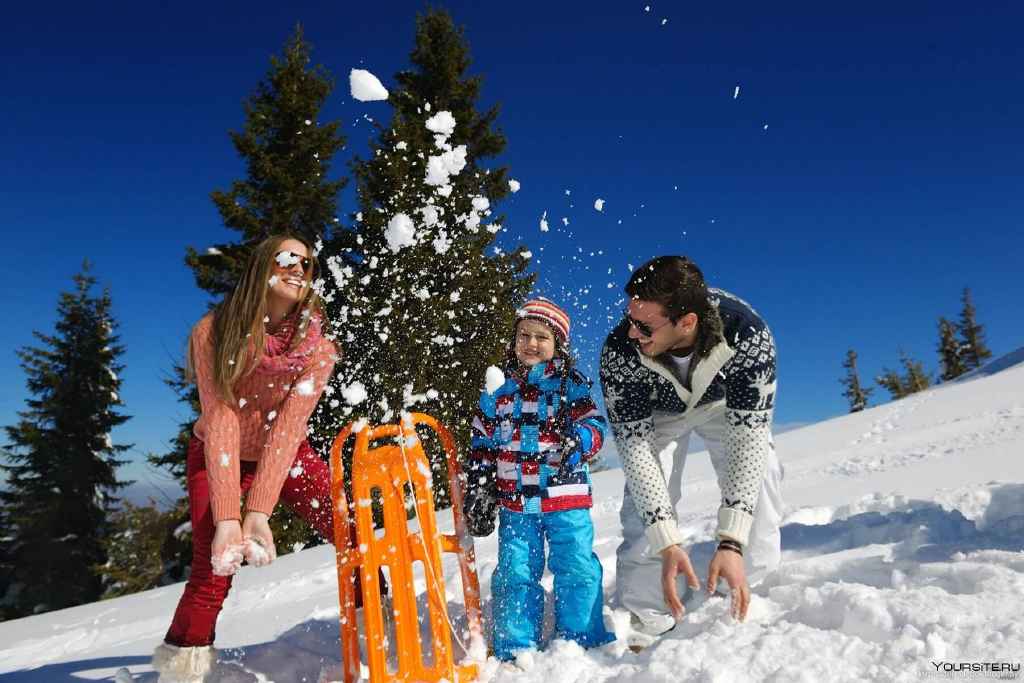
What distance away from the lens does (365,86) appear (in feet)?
11.3

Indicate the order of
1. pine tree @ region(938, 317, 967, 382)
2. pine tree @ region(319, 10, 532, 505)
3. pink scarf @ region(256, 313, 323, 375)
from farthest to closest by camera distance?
pine tree @ region(938, 317, 967, 382), pine tree @ region(319, 10, 532, 505), pink scarf @ region(256, 313, 323, 375)

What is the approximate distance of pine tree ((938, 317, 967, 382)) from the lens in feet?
138

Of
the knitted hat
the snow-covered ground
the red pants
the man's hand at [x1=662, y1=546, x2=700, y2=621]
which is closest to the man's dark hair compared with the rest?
the knitted hat

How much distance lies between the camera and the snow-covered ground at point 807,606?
6.92ft

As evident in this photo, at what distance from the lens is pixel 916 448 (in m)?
8.01

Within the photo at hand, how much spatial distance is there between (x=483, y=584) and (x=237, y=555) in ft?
7.05

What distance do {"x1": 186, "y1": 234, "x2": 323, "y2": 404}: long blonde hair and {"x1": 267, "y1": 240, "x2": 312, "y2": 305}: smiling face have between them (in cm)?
2

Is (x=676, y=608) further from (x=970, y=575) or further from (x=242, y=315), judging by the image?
(x=242, y=315)

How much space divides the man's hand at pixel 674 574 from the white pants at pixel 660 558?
45 centimetres

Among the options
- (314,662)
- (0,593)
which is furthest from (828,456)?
(0,593)

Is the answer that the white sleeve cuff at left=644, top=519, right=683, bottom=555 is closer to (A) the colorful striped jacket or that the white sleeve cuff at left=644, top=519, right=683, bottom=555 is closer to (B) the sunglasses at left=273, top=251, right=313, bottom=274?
(A) the colorful striped jacket

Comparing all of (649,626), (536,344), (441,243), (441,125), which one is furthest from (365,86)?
(441,243)

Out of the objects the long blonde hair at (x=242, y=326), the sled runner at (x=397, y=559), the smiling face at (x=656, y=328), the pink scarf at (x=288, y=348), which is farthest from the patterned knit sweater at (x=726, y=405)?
the long blonde hair at (x=242, y=326)

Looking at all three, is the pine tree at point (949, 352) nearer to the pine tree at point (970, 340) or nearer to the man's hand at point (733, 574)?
the pine tree at point (970, 340)
